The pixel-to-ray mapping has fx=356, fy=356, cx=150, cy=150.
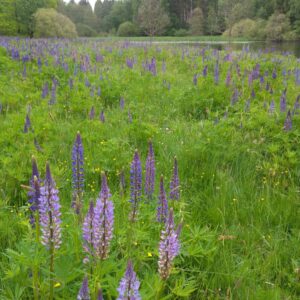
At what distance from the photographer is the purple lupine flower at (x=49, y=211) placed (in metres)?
1.57

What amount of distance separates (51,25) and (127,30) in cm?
4519

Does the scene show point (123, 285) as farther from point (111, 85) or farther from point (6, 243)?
point (111, 85)

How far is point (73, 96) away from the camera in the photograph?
6043mm

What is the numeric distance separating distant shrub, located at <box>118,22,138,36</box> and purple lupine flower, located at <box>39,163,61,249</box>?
67504mm

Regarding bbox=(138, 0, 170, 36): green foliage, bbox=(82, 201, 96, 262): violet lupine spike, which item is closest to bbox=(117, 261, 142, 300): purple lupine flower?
bbox=(82, 201, 96, 262): violet lupine spike

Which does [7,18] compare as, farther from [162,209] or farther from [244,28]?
[244,28]

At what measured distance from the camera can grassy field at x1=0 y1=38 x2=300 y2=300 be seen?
1.98 metres

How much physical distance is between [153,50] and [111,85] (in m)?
8.28

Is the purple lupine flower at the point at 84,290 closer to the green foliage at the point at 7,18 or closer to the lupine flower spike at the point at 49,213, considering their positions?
the lupine flower spike at the point at 49,213

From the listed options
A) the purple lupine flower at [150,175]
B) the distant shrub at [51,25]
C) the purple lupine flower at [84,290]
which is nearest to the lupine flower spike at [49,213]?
the purple lupine flower at [84,290]

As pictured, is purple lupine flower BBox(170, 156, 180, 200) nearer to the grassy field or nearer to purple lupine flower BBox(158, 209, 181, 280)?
the grassy field

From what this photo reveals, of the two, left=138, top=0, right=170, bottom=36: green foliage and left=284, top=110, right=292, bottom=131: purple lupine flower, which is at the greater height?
left=138, top=0, right=170, bottom=36: green foliage

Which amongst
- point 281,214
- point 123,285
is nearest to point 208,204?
point 281,214

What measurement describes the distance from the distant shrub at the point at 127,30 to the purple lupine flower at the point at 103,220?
6751 centimetres
